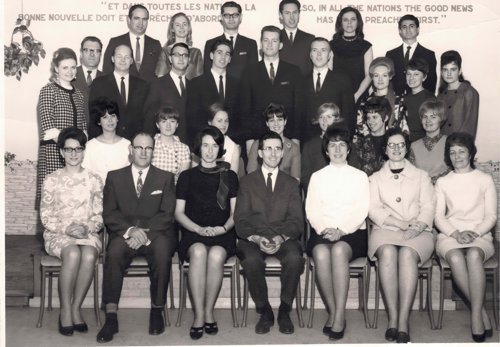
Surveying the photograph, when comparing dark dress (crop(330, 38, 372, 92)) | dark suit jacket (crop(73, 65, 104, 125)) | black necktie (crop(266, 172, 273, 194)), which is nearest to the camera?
black necktie (crop(266, 172, 273, 194))

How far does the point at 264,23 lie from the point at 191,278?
238 centimetres

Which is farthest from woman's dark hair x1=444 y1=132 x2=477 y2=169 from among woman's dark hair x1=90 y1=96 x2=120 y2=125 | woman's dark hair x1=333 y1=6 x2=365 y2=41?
woman's dark hair x1=90 y1=96 x2=120 y2=125

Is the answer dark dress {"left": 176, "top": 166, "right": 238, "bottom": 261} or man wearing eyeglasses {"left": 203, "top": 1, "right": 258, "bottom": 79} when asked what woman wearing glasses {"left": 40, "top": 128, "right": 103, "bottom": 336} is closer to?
dark dress {"left": 176, "top": 166, "right": 238, "bottom": 261}

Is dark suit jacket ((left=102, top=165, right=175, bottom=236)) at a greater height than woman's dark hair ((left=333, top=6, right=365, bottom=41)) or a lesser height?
lesser

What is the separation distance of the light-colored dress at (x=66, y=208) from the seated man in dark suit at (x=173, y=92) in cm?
78

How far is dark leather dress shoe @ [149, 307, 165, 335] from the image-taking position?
3646 mm

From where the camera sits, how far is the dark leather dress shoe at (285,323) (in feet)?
11.9

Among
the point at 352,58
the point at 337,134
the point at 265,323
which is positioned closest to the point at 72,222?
the point at 265,323

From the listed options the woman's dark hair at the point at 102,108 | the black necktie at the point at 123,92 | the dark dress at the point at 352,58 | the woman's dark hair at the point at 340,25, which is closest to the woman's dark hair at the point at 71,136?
the woman's dark hair at the point at 102,108

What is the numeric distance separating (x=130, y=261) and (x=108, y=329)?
1.39ft

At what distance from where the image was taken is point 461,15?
5.04 metres

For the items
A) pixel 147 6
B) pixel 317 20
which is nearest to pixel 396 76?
pixel 317 20

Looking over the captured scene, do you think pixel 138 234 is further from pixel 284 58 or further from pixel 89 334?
pixel 284 58

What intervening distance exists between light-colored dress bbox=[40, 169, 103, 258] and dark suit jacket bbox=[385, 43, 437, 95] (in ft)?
7.81
